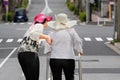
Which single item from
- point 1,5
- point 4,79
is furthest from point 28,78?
point 1,5

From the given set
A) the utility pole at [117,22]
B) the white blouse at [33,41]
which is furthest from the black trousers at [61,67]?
the utility pole at [117,22]

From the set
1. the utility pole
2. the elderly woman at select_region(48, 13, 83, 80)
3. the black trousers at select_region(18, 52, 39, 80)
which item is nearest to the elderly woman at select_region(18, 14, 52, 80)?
the black trousers at select_region(18, 52, 39, 80)

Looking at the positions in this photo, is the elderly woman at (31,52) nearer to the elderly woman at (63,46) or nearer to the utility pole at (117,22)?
the elderly woman at (63,46)

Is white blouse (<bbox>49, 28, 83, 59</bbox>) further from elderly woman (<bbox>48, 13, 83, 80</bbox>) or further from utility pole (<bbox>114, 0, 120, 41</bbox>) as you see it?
utility pole (<bbox>114, 0, 120, 41</bbox>)

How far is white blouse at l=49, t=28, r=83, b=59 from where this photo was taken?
11.1 meters

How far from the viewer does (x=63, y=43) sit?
11.1 metres

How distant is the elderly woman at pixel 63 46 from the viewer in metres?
11.1

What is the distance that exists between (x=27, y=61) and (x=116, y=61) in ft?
43.4

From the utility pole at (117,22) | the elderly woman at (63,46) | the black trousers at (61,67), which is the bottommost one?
the utility pole at (117,22)

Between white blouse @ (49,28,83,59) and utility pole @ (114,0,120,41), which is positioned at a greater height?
white blouse @ (49,28,83,59)

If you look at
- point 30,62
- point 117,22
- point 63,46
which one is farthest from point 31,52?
point 117,22

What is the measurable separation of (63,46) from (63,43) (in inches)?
2.3

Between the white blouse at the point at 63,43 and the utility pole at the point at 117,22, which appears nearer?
the white blouse at the point at 63,43

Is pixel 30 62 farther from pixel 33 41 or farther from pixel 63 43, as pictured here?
pixel 63 43
